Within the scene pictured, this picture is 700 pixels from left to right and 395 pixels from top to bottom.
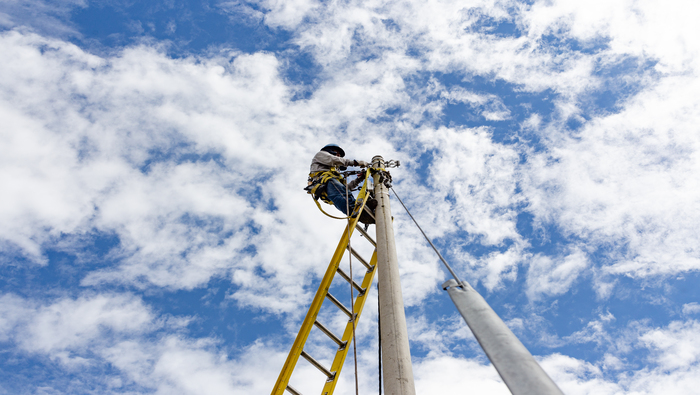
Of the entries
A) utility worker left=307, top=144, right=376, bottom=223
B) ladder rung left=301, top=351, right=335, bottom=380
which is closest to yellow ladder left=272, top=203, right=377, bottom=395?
ladder rung left=301, top=351, right=335, bottom=380

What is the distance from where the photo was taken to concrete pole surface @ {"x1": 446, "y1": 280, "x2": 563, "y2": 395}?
5.23 ft

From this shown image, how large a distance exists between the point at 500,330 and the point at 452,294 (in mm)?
428

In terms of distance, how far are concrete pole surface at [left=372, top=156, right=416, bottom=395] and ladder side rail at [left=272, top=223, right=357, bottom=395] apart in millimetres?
1013

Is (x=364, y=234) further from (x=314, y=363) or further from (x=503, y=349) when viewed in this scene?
(x=503, y=349)

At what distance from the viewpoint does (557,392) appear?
1545 millimetres

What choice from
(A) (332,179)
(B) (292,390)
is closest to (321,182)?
(A) (332,179)

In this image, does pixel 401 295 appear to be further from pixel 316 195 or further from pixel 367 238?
pixel 316 195

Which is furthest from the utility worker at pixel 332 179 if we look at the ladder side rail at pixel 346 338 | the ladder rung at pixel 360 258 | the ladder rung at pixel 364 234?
the ladder side rail at pixel 346 338

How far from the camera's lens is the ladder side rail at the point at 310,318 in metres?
5.41

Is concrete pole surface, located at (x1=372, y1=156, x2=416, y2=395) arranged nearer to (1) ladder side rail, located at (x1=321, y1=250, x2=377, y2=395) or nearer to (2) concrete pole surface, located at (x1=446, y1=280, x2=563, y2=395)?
(2) concrete pole surface, located at (x1=446, y1=280, x2=563, y2=395)

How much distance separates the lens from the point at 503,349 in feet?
5.84

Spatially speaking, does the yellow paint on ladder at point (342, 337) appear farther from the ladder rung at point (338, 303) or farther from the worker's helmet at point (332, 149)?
the worker's helmet at point (332, 149)

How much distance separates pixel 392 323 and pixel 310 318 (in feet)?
7.09

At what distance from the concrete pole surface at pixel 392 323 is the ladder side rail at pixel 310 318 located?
101cm
